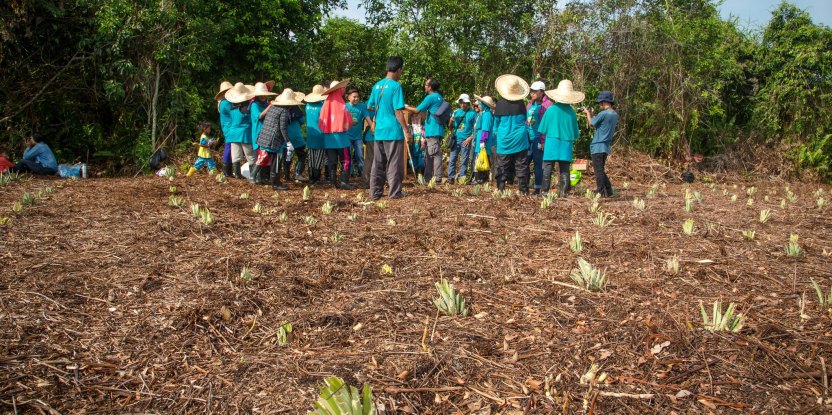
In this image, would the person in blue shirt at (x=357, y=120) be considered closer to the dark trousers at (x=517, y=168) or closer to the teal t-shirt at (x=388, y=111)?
the teal t-shirt at (x=388, y=111)

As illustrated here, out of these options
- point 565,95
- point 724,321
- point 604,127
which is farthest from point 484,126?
point 724,321

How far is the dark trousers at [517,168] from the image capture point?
9117 mm

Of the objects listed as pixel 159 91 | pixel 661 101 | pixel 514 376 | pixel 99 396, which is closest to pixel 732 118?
pixel 661 101

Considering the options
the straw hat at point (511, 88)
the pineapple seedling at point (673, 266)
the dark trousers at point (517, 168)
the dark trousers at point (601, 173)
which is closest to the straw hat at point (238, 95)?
the straw hat at point (511, 88)

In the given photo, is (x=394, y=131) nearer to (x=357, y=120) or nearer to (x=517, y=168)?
(x=517, y=168)

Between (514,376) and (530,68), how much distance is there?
48.5 feet

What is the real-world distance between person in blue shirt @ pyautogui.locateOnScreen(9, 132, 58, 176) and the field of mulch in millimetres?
6182

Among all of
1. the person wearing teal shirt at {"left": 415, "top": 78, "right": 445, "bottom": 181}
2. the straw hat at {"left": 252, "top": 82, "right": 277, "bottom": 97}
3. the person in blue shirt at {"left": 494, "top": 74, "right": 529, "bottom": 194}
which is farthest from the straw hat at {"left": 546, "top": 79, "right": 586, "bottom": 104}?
the straw hat at {"left": 252, "top": 82, "right": 277, "bottom": 97}

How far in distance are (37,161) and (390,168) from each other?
24.2 feet

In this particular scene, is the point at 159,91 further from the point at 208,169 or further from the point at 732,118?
the point at 732,118

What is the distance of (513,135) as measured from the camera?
904 cm

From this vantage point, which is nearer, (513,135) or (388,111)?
(388,111)

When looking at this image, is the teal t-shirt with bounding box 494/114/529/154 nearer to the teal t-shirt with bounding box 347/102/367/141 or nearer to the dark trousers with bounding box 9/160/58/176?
the teal t-shirt with bounding box 347/102/367/141

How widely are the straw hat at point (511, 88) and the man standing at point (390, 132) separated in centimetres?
198
